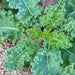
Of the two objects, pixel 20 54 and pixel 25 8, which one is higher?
pixel 25 8

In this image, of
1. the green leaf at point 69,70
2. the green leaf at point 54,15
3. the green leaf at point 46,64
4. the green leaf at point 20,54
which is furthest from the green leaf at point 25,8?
the green leaf at point 69,70

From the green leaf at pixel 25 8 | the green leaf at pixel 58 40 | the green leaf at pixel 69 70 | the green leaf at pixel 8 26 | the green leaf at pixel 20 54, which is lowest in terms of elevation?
the green leaf at pixel 69 70

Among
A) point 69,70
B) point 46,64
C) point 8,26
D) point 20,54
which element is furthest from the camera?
→ point 8,26

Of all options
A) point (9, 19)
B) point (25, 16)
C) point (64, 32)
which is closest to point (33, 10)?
point (25, 16)

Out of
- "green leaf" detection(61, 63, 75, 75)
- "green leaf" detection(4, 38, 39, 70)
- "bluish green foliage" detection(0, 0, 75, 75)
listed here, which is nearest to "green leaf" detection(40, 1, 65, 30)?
"bluish green foliage" detection(0, 0, 75, 75)

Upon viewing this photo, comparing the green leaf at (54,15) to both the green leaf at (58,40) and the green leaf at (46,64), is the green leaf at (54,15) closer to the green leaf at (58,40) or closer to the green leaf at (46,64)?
the green leaf at (58,40)

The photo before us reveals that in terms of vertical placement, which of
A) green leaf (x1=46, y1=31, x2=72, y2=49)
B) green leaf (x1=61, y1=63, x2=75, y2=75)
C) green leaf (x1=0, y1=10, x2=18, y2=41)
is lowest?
green leaf (x1=61, y1=63, x2=75, y2=75)

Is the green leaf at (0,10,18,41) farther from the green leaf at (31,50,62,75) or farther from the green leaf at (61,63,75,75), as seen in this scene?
the green leaf at (61,63,75,75)

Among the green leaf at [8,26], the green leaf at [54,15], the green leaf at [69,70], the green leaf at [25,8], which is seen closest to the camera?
the green leaf at [69,70]

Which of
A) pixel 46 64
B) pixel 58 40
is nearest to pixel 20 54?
pixel 46 64

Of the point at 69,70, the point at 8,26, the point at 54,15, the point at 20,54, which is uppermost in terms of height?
the point at 54,15

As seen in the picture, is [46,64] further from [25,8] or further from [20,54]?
[25,8]
